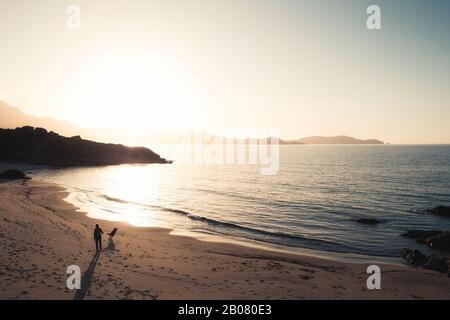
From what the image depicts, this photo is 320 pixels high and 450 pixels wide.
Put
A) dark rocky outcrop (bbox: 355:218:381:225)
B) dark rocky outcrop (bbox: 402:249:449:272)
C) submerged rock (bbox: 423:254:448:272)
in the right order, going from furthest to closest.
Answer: dark rocky outcrop (bbox: 355:218:381:225), dark rocky outcrop (bbox: 402:249:449:272), submerged rock (bbox: 423:254:448:272)

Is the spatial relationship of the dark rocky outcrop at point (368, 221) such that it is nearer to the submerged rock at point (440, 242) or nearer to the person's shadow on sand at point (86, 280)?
the submerged rock at point (440, 242)

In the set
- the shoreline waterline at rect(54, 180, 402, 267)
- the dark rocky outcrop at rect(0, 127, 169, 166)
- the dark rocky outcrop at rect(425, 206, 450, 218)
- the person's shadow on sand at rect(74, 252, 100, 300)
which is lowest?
the shoreline waterline at rect(54, 180, 402, 267)

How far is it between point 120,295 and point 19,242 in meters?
12.4

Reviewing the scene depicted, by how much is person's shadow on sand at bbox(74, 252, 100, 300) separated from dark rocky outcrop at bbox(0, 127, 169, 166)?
354 ft

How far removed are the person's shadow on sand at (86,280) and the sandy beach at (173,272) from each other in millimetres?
45

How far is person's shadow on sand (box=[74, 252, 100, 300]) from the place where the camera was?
1435 cm

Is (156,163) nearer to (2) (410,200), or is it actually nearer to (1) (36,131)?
(1) (36,131)

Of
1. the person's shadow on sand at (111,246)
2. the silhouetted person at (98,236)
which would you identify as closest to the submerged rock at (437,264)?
the person's shadow on sand at (111,246)

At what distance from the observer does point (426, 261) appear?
22547mm

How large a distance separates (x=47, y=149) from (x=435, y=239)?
125926mm

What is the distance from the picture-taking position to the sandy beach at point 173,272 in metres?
15.4

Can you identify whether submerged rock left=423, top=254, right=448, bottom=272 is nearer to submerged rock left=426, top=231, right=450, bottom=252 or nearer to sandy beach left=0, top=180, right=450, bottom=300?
sandy beach left=0, top=180, right=450, bottom=300

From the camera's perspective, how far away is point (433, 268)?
70.5ft

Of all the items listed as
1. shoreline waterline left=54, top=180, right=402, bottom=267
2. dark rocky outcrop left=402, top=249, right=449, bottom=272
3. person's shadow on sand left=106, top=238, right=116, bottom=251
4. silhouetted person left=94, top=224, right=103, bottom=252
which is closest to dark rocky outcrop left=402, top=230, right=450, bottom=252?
dark rocky outcrop left=402, top=249, right=449, bottom=272
